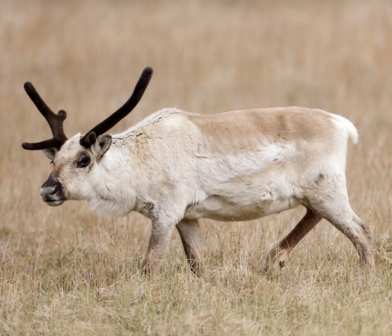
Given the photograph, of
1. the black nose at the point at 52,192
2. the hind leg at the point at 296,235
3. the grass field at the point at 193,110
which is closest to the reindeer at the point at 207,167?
the hind leg at the point at 296,235

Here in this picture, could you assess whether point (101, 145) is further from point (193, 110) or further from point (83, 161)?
point (193, 110)

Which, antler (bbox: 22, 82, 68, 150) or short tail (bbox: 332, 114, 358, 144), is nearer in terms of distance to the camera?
antler (bbox: 22, 82, 68, 150)

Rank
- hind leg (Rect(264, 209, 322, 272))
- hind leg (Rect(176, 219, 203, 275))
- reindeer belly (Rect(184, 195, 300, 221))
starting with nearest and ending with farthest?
reindeer belly (Rect(184, 195, 300, 221)) → hind leg (Rect(176, 219, 203, 275)) → hind leg (Rect(264, 209, 322, 272))

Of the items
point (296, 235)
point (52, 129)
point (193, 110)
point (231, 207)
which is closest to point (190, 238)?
point (231, 207)

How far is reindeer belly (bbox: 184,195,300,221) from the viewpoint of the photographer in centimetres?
639

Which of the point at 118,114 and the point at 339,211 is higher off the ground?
the point at 118,114

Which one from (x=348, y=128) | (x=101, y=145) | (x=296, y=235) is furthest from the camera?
(x=296, y=235)

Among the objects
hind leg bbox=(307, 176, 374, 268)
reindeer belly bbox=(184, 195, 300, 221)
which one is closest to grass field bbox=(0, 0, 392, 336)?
hind leg bbox=(307, 176, 374, 268)

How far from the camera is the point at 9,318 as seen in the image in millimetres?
5555

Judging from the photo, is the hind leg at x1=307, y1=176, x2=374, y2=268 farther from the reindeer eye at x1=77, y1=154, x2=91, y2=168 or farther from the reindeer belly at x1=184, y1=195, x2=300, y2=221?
the reindeer eye at x1=77, y1=154, x2=91, y2=168

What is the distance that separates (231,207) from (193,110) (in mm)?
7476

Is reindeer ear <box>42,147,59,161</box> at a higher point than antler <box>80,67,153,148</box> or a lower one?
lower

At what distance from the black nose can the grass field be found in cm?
83

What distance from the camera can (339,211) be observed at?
6465mm
